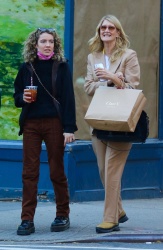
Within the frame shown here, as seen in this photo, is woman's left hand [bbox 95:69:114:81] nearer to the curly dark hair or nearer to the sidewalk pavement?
the curly dark hair

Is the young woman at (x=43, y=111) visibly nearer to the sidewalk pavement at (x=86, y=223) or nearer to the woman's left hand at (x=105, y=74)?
the sidewalk pavement at (x=86, y=223)

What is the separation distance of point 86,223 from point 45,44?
1.94 meters

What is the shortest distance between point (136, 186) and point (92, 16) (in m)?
2.27

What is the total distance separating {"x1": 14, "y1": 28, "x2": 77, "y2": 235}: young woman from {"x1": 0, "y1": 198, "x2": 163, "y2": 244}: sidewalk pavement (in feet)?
0.77

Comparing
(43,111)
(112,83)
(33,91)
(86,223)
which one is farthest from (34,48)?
(86,223)

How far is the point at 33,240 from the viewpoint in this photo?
25.5ft

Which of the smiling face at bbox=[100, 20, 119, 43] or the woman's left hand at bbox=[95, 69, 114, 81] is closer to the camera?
the woman's left hand at bbox=[95, 69, 114, 81]

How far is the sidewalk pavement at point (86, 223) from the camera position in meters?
7.77

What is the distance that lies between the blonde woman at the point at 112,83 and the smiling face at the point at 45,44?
44 cm

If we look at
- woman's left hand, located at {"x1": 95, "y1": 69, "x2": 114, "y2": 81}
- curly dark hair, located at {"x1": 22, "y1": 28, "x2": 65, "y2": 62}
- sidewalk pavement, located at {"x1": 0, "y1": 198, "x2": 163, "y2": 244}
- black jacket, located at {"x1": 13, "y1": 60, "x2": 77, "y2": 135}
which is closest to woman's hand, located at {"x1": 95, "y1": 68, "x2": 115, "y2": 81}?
woman's left hand, located at {"x1": 95, "y1": 69, "x2": 114, "y2": 81}

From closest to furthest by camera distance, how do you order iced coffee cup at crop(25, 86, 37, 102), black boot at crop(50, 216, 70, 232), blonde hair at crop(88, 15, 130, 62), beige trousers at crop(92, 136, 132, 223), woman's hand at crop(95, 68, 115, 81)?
1. woman's hand at crop(95, 68, 115, 81)
2. iced coffee cup at crop(25, 86, 37, 102)
3. beige trousers at crop(92, 136, 132, 223)
4. blonde hair at crop(88, 15, 130, 62)
5. black boot at crop(50, 216, 70, 232)

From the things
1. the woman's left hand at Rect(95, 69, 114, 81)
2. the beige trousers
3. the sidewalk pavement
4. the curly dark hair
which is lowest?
the sidewalk pavement


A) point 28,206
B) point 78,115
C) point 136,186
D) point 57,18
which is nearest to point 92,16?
point 57,18

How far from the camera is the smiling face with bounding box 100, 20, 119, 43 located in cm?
805
